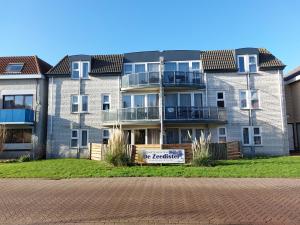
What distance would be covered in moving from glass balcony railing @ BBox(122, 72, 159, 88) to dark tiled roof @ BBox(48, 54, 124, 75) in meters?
1.51

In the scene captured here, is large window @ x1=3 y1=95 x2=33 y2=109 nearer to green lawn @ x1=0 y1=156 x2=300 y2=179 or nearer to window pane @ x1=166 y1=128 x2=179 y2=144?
green lawn @ x1=0 y1=156 x2=300 y2=179

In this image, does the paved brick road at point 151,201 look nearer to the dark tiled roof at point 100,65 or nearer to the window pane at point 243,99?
the window pane at point 243,99

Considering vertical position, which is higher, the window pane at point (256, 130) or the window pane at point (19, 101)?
the window pane at point (19, 101)

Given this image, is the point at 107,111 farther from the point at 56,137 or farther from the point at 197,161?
the point at 197,161

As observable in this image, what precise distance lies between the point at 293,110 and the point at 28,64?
25.6 meters

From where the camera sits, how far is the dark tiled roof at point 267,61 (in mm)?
23320

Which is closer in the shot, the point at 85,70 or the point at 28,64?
the point at 85,70

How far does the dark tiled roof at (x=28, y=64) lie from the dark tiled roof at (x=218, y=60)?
14507 millimetres

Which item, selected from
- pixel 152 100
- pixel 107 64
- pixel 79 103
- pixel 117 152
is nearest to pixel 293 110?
pixel 152 100

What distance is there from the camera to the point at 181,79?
2300 centimetres

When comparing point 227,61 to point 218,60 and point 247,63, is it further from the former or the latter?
point 247,63

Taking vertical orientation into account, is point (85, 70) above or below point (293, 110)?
above

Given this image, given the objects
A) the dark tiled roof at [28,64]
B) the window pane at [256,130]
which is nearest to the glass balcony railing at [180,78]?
the window pane at [256,130]

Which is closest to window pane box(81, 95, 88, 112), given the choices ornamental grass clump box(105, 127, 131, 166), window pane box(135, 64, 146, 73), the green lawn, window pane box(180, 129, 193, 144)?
window pane box(135, 64, 146, 73)
